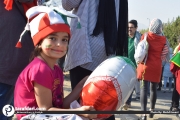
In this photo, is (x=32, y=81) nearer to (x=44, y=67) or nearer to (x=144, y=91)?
(x=44, y=67)

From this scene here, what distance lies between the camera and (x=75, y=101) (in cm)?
207

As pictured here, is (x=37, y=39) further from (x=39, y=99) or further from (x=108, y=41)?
(x=108, y=41)

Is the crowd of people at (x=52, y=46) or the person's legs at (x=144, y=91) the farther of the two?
the person's legs at (x=144, y=91)

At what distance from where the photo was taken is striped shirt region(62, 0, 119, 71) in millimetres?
2393

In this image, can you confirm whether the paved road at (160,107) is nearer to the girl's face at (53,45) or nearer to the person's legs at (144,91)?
the person's legs at (144,91)

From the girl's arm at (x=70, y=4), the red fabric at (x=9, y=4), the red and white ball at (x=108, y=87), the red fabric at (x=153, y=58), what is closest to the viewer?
the red and white ball at (x=108, y=87)

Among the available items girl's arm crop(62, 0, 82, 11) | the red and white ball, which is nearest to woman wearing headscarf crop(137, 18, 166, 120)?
girl's arm crop(62, 0, 82, 11)

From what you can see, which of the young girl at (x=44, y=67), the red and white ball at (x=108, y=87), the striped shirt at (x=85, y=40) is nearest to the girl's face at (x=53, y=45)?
the young girl at (x=44, y=67)

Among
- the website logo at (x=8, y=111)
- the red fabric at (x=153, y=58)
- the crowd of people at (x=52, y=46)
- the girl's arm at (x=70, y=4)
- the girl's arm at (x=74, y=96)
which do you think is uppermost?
the girl's arm at (x=70, y=4)

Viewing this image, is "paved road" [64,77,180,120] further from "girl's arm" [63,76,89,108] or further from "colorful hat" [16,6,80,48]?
"colorful hat" [16,6,80,48]

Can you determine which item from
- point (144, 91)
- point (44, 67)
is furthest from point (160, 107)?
point (44, 67)

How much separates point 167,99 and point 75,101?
5.60 metres

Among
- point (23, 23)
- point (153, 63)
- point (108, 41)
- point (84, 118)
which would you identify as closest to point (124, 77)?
point (84, 118)

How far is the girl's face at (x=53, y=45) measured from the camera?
200 centimetres
